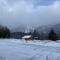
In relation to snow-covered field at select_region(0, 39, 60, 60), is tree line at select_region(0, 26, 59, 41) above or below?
above

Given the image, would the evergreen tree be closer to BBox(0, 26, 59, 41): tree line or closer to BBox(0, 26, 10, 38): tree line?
BBox(0, 26, 59, 41): tree line

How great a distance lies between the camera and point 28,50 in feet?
6.49

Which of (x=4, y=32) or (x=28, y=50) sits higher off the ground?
(x=4, y=32)

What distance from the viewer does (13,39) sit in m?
2.05

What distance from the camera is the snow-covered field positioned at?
1.86 meters

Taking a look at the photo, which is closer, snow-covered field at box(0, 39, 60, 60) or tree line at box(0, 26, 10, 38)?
snow-covered field at box(0, 39, 60, 60)

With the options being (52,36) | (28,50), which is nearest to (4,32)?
(28,50)

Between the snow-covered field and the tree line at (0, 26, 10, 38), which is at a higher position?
the tree line at (0, 26, 10, 38)

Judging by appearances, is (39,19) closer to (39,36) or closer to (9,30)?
(39,36)

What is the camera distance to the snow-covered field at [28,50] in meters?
1.86

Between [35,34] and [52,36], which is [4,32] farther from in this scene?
[52,36]

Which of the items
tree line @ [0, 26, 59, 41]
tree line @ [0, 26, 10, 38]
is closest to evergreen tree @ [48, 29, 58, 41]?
tree line @ [0, 26, 59, 41]

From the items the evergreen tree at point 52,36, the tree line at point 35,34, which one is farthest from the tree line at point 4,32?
the evergreen tree at point 52,36

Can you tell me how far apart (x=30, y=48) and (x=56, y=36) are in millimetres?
365
